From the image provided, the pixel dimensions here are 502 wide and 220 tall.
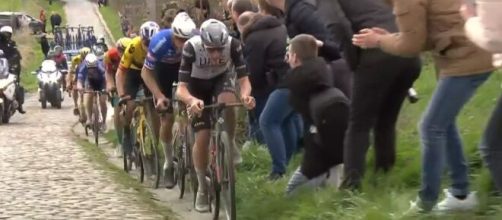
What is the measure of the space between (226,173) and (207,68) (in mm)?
1235

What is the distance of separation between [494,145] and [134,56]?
7.60 metres

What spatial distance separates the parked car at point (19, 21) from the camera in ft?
194

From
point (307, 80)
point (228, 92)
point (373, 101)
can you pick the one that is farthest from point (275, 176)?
point (373, 101)

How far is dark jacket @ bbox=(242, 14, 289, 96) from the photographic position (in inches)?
450

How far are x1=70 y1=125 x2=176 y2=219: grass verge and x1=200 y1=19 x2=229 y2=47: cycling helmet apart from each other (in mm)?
1634

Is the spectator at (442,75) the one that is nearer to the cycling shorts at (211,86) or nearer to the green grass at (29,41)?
the cycling shorts at (211,86)

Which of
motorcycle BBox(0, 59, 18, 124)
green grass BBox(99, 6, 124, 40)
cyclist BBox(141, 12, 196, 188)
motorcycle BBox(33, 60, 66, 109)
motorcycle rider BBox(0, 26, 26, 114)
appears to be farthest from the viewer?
green grass BBox(99, 6, 124, 40)

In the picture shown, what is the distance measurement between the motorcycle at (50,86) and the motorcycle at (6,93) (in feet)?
14.6

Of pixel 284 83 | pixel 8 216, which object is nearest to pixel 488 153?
pixel 284 83

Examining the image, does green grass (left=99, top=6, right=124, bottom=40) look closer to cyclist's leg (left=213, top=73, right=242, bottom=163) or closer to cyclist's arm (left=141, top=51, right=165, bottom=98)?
cyclist's arm (left=141, top=51, right=165, bottom=98)

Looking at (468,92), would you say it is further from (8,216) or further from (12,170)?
(12,170)


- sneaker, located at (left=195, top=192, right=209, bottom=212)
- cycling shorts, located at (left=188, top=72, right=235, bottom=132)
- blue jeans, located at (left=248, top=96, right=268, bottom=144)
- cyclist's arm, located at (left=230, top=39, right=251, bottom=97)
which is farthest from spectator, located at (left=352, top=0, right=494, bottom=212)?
blue jeans, located at (left=248, top=96, right=268, bottom=144)

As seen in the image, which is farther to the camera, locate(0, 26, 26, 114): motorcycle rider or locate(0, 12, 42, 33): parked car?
locate(0, 12, 42, 33): parked car

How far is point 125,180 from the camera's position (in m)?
13.2
